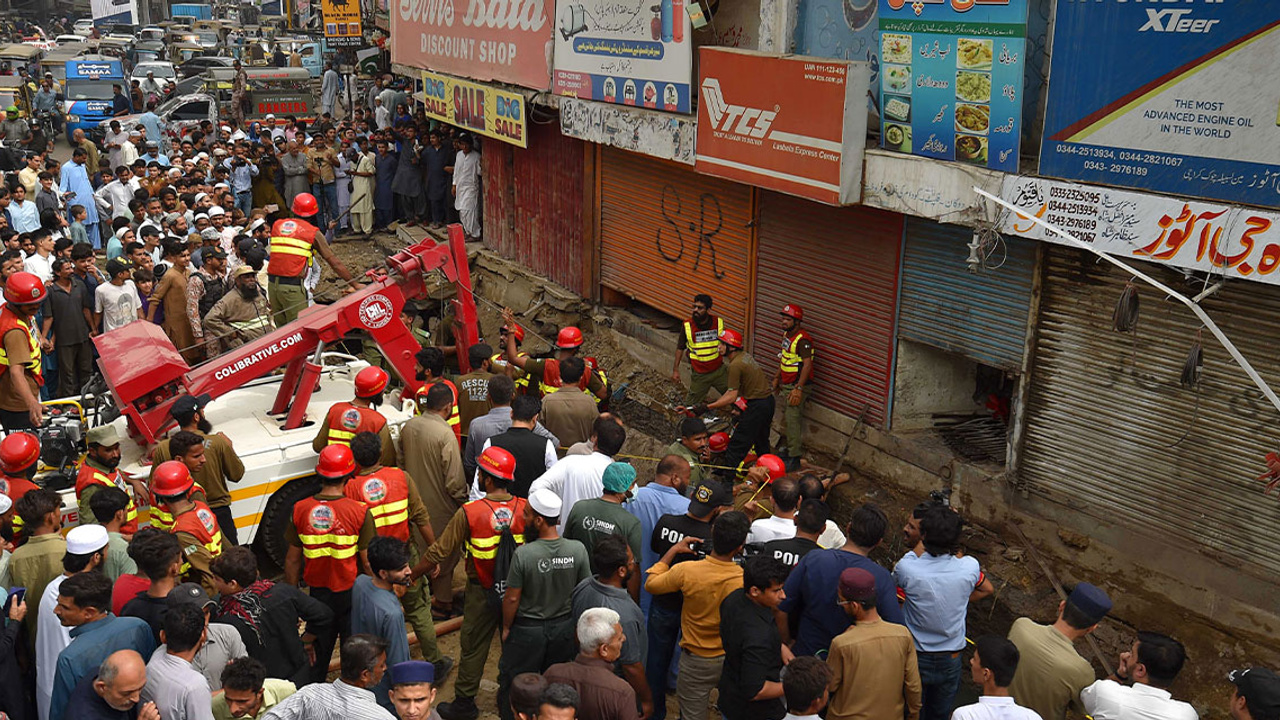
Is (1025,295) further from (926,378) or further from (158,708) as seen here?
(158,708)

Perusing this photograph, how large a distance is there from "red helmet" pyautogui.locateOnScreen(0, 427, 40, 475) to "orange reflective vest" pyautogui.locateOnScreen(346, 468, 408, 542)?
2.18 metres

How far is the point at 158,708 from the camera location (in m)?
4.85

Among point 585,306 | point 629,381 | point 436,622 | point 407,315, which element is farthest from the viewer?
point 585,306

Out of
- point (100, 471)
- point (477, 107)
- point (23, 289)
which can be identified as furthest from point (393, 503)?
point (477, 107)

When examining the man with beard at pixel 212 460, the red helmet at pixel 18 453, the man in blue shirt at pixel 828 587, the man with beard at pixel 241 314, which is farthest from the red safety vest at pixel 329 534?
the man with beard at pixel 241 314

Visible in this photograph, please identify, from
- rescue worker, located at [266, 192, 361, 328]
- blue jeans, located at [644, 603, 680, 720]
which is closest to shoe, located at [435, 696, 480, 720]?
blue jeans, located at [644, 603, 680, 720]

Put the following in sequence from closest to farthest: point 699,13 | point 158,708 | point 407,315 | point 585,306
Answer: point 158,708, point 699,13, point 407,315, point 585,306

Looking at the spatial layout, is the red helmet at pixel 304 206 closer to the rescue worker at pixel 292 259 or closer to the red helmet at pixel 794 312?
the rescue worker at pixel 292 259

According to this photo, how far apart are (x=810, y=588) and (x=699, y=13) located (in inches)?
298

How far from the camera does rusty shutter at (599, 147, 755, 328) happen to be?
12102 mm

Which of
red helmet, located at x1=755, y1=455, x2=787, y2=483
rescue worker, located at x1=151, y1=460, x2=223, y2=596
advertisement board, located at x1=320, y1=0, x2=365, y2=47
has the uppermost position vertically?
advertisement board, located at x1=320, y1=0, x2=365, y2=47

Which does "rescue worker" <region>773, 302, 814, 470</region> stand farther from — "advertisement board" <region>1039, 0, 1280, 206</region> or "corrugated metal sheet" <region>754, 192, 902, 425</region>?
"advertisement board" <region>1039, 0, 1280, 206</region>

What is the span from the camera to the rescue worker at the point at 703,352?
11.0 meters

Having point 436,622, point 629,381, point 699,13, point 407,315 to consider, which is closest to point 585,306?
point 629,381
